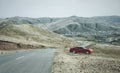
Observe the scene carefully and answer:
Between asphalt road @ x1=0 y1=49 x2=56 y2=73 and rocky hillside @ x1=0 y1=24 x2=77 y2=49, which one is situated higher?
asphalt road @ x1=0 y1=49 x2=56 y2=73

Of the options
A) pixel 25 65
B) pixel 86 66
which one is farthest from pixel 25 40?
pixel 86 66

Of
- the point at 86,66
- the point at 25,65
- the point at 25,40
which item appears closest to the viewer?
the point at 86,66

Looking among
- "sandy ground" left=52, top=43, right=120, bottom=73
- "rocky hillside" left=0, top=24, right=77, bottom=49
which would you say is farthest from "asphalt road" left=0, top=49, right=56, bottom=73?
"rocky hillside" left=0, top=24, right=77, bottom=49

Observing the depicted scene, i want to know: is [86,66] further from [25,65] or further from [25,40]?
[25,40]

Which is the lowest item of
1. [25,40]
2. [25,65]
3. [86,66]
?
[25,40]

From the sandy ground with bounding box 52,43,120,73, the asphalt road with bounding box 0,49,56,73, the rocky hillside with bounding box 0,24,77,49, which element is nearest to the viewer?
the asphalt road with bounding box 0,49,56,73

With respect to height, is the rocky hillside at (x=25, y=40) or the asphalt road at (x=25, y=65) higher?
the asphalt road at (x=25, y=65)

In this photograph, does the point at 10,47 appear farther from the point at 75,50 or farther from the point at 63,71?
the point at 63,71

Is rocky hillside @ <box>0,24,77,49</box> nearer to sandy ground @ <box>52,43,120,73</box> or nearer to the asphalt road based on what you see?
the asphalt road

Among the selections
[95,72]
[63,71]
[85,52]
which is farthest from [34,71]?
[85,52]

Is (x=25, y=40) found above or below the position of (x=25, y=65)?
below

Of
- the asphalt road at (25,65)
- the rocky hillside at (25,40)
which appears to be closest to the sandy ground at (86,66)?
the asphalt road at (25,65)

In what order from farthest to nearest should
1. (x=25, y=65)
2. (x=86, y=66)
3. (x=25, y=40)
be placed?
1. (x=25, y=40)
2. (x=25, y=65)
3. (x=86, y=66)

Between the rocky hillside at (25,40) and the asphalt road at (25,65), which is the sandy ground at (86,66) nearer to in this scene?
the asphalt road at (25,65)
